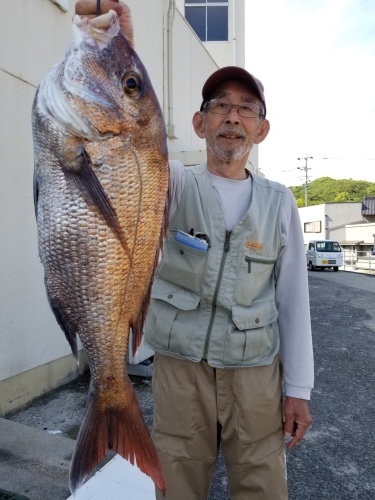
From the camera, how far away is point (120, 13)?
1.55m

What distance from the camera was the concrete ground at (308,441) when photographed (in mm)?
2891

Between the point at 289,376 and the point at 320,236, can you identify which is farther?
the point at 320,236

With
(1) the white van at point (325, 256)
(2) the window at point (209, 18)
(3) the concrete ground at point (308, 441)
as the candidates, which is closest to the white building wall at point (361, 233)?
(1) the white van at point (325, 256)

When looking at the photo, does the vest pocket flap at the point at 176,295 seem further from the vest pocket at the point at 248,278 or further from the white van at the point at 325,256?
the white van at the point at 325,256

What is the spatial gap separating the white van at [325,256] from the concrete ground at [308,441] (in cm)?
2093

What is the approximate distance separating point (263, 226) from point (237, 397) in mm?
803

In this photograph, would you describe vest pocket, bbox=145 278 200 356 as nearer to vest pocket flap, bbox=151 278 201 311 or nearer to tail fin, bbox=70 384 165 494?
vest pocket flap, bbox=151 278 201 311

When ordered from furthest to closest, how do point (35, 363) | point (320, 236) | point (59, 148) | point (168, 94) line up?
1. point (320, 236)
2. point (168, 94)
3. point (35, 363)
4. point (59, 148)

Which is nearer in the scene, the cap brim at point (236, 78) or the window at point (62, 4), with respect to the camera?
the cap brim at point (236, 78)

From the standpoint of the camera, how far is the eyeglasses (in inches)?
81.0

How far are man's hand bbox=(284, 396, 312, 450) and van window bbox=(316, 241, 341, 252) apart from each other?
26919 millimetres

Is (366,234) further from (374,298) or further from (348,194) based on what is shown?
(348,194)

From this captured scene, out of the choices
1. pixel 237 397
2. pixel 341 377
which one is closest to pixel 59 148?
pixel 237 397

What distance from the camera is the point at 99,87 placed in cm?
145
